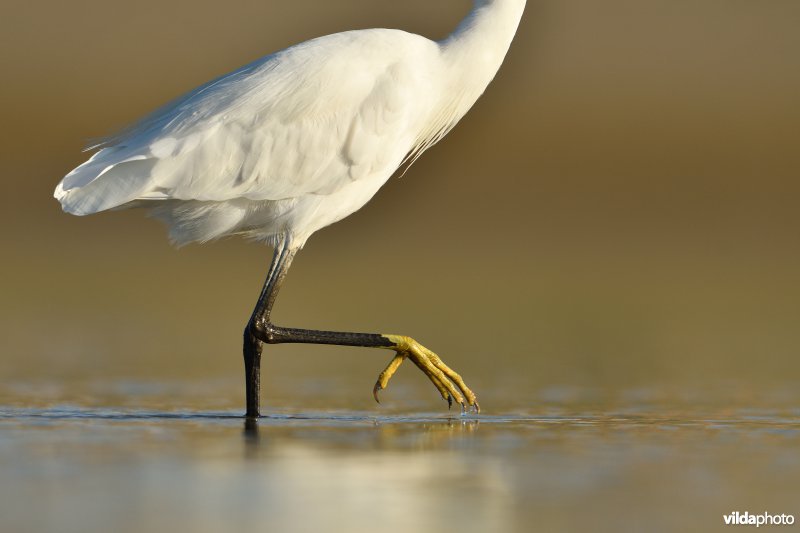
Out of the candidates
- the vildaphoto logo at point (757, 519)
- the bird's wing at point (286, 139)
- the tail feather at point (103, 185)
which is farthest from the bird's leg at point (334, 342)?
the vildaphoto logo at point (757, 519)

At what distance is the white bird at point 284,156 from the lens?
8.41 m

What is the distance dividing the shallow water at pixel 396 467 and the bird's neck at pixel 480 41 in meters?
2.00

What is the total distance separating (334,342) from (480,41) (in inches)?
76.9

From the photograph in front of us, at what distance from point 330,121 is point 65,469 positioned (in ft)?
9.69

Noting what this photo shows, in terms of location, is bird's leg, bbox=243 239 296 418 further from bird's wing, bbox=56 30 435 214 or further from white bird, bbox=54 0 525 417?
bird's wing, bbox=56 30 435 214

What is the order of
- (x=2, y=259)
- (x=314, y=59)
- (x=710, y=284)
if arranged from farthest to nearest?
(x=2, y=259), (x=710, y=284), (x=314, y=59)

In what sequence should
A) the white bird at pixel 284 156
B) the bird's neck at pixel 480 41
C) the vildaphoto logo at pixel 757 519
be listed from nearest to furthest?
the vildaphoto logo at pixel 757 519
the white bird at pixel 284 156
the bird's neck at pixel 480 41

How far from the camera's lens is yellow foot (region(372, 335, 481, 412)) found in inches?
329

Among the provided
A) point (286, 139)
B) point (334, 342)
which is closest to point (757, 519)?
point (334, 342)

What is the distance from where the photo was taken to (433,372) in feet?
27.6

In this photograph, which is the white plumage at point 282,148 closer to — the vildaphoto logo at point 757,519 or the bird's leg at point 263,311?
the bird's leg at point 263,311

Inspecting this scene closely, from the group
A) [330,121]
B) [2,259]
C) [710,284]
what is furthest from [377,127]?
[2,259]

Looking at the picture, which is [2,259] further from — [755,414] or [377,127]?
[755,414]

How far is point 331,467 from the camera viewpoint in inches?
253
